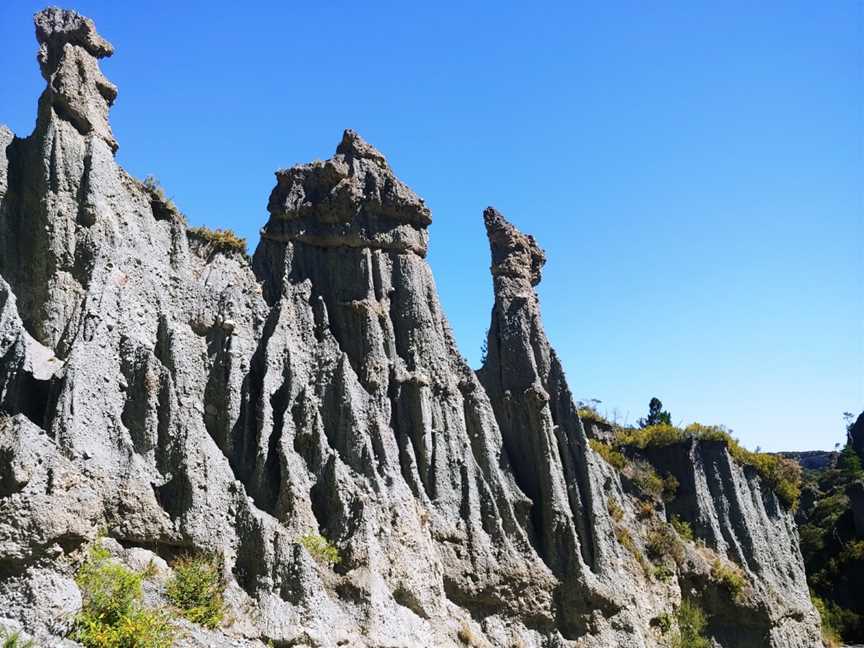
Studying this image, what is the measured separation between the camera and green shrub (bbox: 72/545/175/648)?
16516 mm

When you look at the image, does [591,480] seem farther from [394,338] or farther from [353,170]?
[353,170]

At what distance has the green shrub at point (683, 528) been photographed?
3534 centimetres

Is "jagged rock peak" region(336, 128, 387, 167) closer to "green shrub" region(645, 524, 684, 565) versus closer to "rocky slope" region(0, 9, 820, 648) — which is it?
"rocky slope" region(0, 9, 820, 648)

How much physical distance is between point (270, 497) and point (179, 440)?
10.7 ft

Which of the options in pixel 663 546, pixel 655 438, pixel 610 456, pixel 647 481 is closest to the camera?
pixel 663 546

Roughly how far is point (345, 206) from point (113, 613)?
50.3 ft

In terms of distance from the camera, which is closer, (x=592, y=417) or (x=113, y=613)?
(x=113, y=613)

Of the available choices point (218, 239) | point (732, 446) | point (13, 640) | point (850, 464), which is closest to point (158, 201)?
point (218, 239)

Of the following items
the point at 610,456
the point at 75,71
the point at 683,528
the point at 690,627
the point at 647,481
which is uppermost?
the point at 75,71

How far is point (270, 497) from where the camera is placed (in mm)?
22875

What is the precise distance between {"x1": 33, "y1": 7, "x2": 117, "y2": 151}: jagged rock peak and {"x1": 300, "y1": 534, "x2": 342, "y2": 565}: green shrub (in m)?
12.0

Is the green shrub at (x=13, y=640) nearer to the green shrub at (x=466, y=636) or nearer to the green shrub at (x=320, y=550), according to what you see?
the green shrub at (x=320, y=550)

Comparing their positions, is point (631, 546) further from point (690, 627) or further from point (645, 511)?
point (690, 627)

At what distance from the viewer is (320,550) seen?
21.9 meters
